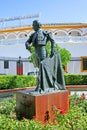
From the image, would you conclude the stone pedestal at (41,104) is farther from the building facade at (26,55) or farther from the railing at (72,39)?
the railing at (72,39)

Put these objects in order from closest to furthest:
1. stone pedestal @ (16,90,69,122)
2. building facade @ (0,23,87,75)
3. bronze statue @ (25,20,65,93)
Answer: stone pedestal @ (16,90,69,122)
bronze statue @ (25,20,65,93)
building facade @ (0,23,87,75)

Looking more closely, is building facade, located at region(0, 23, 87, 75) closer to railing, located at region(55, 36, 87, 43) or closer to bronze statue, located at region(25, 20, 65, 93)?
railing, located at region(55, 36, 87, 43)

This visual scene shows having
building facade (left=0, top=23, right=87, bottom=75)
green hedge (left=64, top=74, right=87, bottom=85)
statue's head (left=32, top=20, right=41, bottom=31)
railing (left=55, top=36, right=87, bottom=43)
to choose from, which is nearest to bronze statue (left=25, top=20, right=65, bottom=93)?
statue's head (left=32, top=20, right=41, bottom=31)

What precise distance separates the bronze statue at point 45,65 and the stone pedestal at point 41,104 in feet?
0.72

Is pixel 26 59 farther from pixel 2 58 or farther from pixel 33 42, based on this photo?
pixel 33 42

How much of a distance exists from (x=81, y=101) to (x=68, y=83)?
28.0ft

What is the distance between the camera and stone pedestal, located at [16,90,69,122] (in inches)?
234

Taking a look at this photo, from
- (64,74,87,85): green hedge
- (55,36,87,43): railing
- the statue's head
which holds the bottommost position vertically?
(64,74,87,85): green hedge

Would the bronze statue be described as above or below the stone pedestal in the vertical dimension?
above

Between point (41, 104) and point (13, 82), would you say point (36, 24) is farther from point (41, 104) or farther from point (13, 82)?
point (13, 82)

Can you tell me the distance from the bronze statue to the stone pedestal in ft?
0.72

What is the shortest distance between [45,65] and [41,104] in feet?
3.14

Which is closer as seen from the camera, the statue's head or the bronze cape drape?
the bronze cape drape

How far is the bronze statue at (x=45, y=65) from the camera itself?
637 cm
